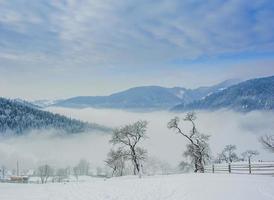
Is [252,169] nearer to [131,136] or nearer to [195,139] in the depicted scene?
[195,139]

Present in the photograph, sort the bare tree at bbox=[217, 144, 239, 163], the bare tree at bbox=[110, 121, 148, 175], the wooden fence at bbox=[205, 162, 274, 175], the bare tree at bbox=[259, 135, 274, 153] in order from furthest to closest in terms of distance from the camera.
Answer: the bare tree at bbox=[217, 144, 239, 163], the bare tree at bbox=[110, 121, 148, 175], the bare tree at bbox=[259, 135, 274, 153], the wooden fence at bbox=[205, 162, 274, 175]

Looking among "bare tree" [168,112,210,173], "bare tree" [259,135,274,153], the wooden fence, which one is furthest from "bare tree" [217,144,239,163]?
"bare tree" [259,135,274,153]

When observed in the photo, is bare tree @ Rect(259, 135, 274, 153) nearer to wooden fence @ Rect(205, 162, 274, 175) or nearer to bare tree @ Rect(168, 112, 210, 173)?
wooden fence @ Rect(205, 162, 274, 175)

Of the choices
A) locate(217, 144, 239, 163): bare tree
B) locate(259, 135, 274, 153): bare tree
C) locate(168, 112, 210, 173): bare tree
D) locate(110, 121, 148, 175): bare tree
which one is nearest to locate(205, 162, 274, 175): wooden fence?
locate(259, 135, 274, 153): bare tree

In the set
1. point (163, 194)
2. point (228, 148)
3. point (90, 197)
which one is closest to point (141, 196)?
point (163, 194)

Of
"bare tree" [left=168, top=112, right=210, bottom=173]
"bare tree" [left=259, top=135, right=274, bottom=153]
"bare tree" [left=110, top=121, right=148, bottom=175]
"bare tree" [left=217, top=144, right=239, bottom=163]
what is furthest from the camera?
"bare tree" [left=217, top=144, right=239, bottom=163]

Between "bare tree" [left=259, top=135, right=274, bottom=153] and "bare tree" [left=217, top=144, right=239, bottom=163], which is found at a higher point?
"bare tree" [left=259, top=135, right=274, bottom=153]

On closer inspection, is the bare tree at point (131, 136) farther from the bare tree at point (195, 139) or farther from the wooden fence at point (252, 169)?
the wooden fence at point (252, 169)

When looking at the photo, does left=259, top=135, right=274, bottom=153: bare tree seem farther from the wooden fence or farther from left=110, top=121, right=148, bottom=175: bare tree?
left=110, top=121, right=148, bottom=175: bare tree

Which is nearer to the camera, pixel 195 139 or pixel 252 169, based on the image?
pixel 252 169

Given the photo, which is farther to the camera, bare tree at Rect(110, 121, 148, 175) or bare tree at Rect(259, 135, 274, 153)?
bare tree at Rect(110, 121, 148, 175)

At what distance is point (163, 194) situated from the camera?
28688 millimetres

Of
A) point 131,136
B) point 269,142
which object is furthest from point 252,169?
point 131,136

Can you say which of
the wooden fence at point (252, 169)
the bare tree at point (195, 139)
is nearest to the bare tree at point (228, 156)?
the bare tree at point (195, 139)
